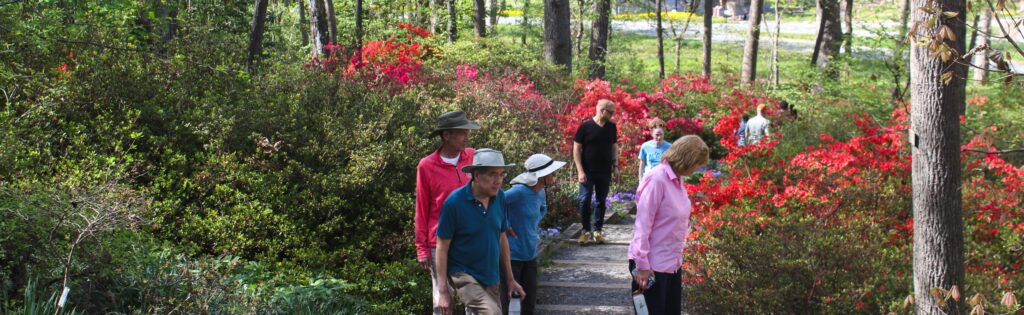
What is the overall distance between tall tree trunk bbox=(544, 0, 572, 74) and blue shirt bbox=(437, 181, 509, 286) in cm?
1357

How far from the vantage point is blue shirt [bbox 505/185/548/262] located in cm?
637

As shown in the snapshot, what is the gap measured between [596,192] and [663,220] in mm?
4172

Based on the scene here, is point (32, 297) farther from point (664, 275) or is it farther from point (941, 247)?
point (941, 247)

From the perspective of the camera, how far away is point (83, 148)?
7.41 metres

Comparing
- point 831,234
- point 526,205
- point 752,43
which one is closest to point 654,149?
point 831,234

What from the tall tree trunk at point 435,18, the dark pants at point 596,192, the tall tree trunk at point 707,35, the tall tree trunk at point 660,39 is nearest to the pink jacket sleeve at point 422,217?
the dark pants at point 596,192

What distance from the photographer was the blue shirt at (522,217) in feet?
20.9

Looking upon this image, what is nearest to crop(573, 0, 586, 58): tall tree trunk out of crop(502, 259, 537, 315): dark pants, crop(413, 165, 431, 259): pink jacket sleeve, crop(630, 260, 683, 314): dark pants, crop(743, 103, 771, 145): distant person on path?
crop(743, 103, 771, 145): distant person on path

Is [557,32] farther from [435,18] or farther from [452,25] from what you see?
[435,18]

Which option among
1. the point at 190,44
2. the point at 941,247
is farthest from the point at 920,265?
the point at 190,44

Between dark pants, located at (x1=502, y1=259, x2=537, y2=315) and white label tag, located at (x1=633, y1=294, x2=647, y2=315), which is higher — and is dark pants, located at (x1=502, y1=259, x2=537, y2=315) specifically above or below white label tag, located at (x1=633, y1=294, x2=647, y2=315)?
below

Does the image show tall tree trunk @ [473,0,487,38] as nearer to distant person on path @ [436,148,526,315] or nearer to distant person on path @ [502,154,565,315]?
distant person on path @ [502,154,565,315]

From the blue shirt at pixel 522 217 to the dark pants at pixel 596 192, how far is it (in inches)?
125

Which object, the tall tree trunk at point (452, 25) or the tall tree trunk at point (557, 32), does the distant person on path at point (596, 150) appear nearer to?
the tall tree trunk at point (557, 32)
